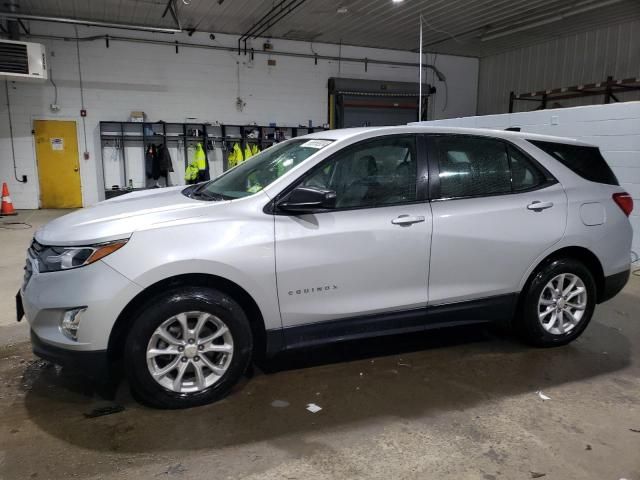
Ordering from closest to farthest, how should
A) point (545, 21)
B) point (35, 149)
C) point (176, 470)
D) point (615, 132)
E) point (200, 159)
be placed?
point (176, 470) < point (615, 132) < point (35, 149) < point (545, 21) < point (200, 159)

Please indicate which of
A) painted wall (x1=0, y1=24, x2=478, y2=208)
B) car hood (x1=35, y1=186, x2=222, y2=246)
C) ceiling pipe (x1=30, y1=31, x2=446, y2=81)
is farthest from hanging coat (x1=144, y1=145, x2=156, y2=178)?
car hood (x1=35, y1=186, x2=222, y2=246)

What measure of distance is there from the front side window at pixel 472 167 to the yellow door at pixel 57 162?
431 inches

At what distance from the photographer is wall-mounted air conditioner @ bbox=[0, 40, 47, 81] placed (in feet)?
30.5

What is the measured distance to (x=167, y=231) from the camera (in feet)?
8.56

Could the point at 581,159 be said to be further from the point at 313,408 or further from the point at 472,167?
the point at 313,408

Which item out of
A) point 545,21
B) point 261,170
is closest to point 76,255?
point 261,170

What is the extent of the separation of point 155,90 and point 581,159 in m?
11.0

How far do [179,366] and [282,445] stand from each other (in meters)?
0.71

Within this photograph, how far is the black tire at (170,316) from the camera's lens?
258 centimetres

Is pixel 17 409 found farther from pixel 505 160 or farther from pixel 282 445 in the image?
pixel 505 160

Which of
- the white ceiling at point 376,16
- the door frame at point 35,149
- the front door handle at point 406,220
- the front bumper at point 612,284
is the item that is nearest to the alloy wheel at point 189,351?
the front door handle at point 406,220

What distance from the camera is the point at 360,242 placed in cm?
292

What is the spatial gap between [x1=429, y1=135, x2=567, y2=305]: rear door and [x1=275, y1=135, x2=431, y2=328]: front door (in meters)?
0.15

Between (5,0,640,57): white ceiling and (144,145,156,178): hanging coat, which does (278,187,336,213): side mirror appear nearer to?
(5,0,640,57): white ceiling
